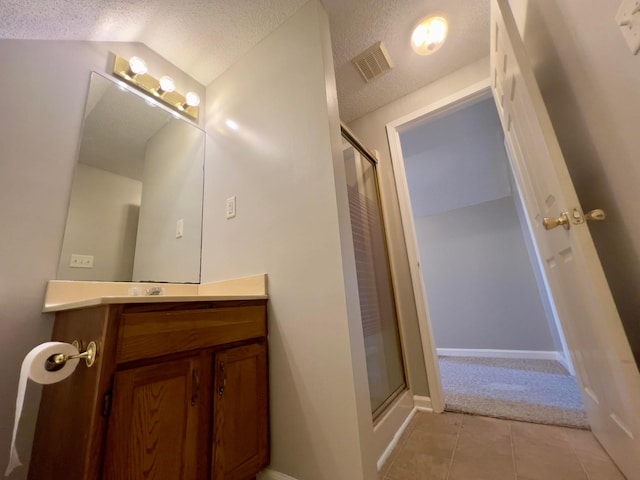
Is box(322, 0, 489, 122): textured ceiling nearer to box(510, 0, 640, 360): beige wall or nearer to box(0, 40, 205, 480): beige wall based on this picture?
box(510, 0, 640, 360): beige wall

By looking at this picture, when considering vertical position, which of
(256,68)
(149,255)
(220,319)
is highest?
(256,68)

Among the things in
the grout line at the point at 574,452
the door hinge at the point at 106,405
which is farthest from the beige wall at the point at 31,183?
the grout line at the point at 574,452

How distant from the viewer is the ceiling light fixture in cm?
157

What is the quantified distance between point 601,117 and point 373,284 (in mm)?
1223

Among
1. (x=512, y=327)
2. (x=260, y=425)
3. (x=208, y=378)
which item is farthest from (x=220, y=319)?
(x=512, y=327)

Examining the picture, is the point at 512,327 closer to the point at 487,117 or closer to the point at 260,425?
the point at 487,117

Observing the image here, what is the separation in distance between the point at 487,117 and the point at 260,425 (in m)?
2.87

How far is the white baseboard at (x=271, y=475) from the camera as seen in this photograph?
1030 millimetres

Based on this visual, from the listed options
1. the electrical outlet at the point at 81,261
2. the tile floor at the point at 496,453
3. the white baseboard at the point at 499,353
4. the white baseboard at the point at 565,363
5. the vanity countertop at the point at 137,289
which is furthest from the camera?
the white baseboard at the point at 499,353

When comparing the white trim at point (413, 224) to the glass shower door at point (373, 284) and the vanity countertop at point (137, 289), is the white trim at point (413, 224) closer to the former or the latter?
the glass shower door at point (373, 284)

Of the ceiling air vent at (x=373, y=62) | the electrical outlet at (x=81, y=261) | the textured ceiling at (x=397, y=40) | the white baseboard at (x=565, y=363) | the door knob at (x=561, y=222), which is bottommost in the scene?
the white baseboard at (x=565, y=363)

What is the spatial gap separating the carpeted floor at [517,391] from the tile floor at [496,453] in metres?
0.13

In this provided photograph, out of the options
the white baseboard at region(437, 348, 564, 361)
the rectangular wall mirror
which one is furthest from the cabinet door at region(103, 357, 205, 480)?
the white baseboard at region(437, 348, 564, 361)

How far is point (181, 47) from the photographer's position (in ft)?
5.26
